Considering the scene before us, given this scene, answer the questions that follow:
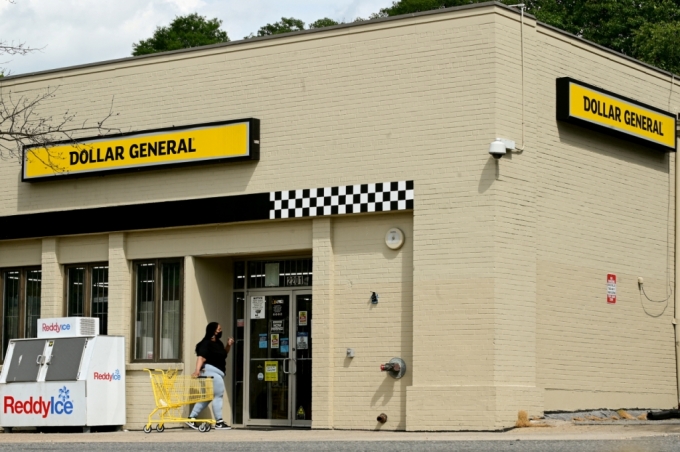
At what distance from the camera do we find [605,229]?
852 inches

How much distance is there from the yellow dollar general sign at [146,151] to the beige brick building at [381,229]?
0.18 m

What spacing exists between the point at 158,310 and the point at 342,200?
4.40 meters

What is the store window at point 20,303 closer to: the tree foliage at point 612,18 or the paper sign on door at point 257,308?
the paper sign on door at point 257,308

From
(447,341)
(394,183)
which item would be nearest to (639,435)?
(447,341)

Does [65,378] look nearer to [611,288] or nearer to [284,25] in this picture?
[611,288]

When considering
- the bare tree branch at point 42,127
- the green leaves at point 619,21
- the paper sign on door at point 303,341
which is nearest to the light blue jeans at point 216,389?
the paper sign on door at point 303,341

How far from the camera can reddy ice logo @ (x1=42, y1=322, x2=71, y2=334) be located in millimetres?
22062

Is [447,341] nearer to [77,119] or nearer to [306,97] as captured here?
[306,97]

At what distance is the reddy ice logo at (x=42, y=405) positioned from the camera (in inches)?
837

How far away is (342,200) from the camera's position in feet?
67.4

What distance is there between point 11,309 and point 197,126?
18.9 ft

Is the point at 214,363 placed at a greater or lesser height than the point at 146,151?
lesser

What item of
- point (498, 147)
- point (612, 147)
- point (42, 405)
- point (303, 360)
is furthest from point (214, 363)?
point (612, 147)

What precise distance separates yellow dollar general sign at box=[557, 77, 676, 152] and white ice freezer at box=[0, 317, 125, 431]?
8.60 meters
